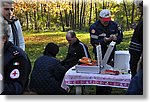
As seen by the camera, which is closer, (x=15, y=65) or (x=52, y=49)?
(x=15, y=65)

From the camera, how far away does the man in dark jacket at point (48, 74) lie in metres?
2.96

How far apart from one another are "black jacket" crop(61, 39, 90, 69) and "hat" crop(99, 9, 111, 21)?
0.29 m

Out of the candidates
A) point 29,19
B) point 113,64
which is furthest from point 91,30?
point 29,19

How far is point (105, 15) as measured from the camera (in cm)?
292

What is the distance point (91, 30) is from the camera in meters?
2.94

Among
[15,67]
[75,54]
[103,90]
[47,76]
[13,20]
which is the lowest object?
[103,90]

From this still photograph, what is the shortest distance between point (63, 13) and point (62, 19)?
0.05m

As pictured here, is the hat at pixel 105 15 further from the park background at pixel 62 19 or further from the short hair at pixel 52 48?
the short hair at pixel 52 48

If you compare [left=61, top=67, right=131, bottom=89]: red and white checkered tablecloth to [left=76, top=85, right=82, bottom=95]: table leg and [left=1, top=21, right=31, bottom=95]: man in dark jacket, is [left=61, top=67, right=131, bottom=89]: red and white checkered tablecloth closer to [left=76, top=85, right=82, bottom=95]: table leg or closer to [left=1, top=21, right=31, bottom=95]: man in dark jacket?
[left=76, top=85, right=82, bottom=95]: table leg

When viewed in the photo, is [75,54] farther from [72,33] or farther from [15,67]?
[15,67]

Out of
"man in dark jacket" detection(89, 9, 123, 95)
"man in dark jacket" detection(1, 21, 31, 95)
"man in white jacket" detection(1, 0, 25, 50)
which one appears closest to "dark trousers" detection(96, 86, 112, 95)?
"man in dark jacket" detection(89, 9, 123, 95)

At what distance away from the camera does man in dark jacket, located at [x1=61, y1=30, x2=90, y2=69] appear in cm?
296

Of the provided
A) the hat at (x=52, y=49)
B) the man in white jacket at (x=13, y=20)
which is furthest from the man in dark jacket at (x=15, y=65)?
the hat at (x=52, y=49)

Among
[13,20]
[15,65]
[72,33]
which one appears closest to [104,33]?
[72,33]
